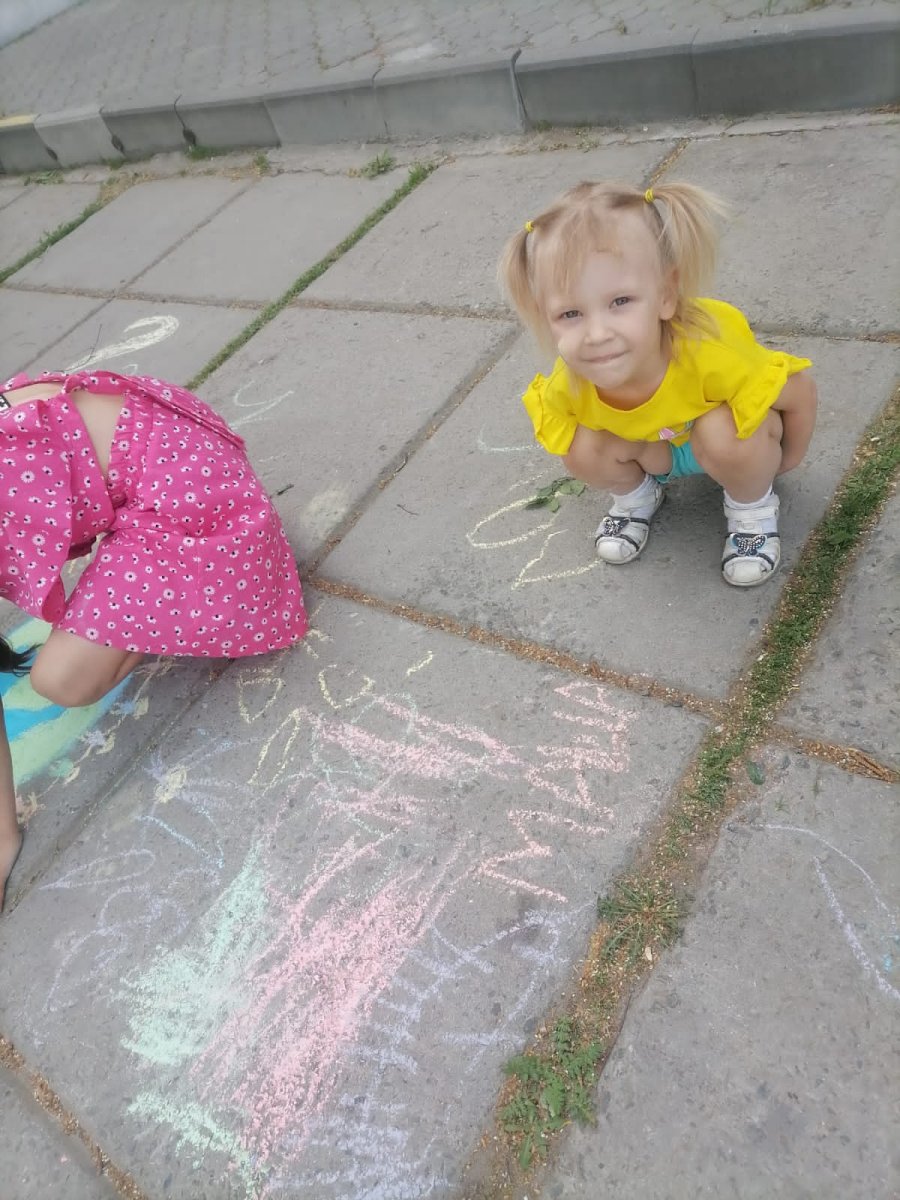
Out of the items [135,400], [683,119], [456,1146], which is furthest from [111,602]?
[683,119]

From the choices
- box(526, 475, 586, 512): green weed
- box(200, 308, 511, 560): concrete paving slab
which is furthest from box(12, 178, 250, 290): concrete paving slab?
box(526, 475, 586, 512): green weed

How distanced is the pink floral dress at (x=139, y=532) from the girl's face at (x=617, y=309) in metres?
0.82

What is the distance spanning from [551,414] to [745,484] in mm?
394

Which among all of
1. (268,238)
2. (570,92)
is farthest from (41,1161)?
(570,92)

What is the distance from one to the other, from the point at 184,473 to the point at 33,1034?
3.58 feet

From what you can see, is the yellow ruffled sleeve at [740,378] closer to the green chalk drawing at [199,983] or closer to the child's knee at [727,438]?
the child's knee at [727,438]

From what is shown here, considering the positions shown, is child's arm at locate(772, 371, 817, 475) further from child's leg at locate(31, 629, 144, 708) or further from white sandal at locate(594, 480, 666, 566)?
child's leg at locate(31, 629, 144, 708)

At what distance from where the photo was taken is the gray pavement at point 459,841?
1.24m

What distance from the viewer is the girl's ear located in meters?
1.53

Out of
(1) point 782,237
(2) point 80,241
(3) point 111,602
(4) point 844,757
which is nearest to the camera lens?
(4) point 844,757

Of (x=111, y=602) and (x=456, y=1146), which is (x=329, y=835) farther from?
(x=111, y=602)

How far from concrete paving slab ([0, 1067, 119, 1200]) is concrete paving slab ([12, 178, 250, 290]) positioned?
3.39m

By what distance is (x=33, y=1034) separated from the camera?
1568mm

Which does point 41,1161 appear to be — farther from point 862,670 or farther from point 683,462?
point 683,462
